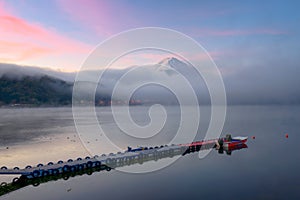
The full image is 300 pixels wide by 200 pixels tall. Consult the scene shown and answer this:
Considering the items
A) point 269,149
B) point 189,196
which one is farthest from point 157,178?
point 269,149

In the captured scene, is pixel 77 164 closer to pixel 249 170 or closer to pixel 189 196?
pixel 189 196

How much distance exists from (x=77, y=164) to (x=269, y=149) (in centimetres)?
5117

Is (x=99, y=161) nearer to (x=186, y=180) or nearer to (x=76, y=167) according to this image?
(x=76, y=167)

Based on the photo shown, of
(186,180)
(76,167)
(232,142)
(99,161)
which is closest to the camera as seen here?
(186,180)

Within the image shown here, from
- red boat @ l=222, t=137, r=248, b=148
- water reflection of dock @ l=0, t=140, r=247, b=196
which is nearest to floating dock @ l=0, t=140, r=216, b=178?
water reflection of dock @ l=0, t=140, r=247, b=196

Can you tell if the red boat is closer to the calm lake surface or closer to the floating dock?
the floating dock

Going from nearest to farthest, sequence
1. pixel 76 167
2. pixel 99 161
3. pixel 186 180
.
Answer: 1. pixel 186 180
2. pixel 76 167
3. pixel 99 161

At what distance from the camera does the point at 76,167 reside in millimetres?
39844

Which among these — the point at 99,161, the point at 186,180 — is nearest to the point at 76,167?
the point at 99,161

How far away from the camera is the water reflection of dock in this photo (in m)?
34.9

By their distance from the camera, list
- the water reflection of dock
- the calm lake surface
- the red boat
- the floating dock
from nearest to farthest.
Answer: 1. the calm lake surface
2. the water reflection of dock
3. the floating dock
4. the red boat

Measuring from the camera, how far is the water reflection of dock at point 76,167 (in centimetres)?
3491

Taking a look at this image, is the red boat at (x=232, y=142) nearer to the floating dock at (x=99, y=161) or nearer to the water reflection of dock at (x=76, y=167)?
the floating dock at (x=99, y=161)

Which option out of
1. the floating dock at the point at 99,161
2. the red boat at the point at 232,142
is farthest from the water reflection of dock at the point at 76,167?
the red boat at the point at 232,142
